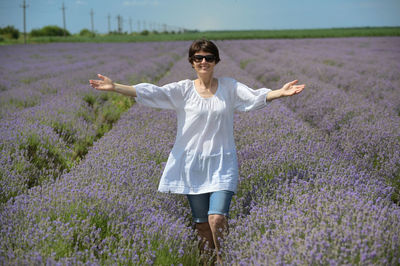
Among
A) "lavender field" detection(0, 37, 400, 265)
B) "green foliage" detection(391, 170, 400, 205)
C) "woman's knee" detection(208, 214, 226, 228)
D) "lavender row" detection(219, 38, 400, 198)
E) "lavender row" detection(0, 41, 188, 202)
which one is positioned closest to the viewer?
"lavender field" detection(0, 37, 400, 265)

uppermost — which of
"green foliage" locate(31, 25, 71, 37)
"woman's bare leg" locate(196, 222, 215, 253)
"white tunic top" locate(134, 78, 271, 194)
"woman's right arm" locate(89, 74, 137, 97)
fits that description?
"green foliage" locate(31, 25, 71, 37)

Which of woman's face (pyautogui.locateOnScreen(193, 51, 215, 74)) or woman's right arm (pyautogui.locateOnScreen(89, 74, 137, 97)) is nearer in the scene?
woman's right arm (pyautogui.locateOnScreen(89, 74, 137, 97))

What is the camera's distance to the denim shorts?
2150mm

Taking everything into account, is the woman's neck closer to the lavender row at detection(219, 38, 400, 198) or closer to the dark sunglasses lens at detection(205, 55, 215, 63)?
the dark sunglasses lens at detection(205, 55, 215, 63)

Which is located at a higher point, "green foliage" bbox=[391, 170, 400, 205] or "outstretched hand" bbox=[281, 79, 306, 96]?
"outstretched hand" bbox=[281, 79, 306, 96]

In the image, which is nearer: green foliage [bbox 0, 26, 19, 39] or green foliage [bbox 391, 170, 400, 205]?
green foliage [bbox 391, 170, 400, 205]

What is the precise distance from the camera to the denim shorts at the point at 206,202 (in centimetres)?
215

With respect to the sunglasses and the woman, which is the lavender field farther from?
the sunglasses

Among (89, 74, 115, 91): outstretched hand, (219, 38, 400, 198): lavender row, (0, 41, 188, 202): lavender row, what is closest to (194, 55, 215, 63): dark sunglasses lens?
(89, 74, 115, 91): outstretched hand

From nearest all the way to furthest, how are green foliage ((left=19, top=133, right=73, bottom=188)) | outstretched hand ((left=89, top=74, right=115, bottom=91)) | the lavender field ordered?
1. the lavender field
2. outstretched hand ((left=89, top=74, right=115, bottom=91))
3. green foliage ((left=19, top=133, right=73, bottom=188))

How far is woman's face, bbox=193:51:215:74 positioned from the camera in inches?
91.4

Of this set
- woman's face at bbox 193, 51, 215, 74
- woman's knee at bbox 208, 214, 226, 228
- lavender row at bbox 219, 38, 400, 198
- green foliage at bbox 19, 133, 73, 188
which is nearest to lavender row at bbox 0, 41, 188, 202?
green foliage at bbox 19, 133, 73, 188

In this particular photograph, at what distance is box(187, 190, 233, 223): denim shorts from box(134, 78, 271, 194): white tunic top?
4 centimetres

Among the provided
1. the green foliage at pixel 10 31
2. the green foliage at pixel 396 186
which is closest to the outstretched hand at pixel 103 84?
the green foliage at pixel 396 186
